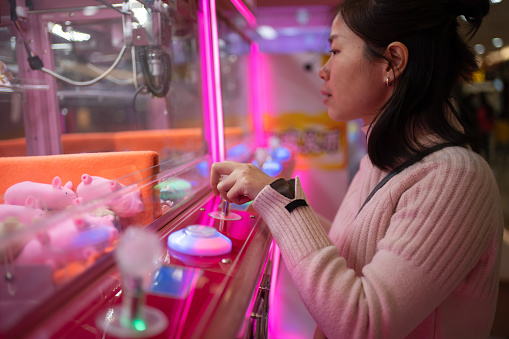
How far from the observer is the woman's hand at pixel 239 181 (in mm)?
901

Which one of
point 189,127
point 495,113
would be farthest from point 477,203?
point 495,113

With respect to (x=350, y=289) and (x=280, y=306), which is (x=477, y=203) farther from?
(x=280, y=306)

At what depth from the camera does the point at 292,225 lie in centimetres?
81

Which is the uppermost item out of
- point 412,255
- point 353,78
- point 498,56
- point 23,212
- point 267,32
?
point 267,32

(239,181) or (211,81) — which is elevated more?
(211,81)

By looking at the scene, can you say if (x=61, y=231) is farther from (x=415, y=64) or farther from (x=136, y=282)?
(x=415, y=64)

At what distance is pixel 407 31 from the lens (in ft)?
3.01

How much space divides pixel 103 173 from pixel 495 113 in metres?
3.54

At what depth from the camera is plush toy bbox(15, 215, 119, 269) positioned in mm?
467

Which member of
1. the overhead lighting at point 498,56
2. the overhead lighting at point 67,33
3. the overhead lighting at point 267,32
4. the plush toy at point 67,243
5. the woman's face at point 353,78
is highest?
the overhead lighting at point 267,32

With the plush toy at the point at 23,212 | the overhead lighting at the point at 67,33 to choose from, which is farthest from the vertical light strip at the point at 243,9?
the plush toy at the point at 23,212

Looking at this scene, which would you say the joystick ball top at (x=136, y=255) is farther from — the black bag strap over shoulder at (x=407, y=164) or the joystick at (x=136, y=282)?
the black bag strap over shoulder at (x=407, y=164)

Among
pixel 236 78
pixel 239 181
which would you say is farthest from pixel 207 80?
pixel 236 78

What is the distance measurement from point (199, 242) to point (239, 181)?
21 centimetres
